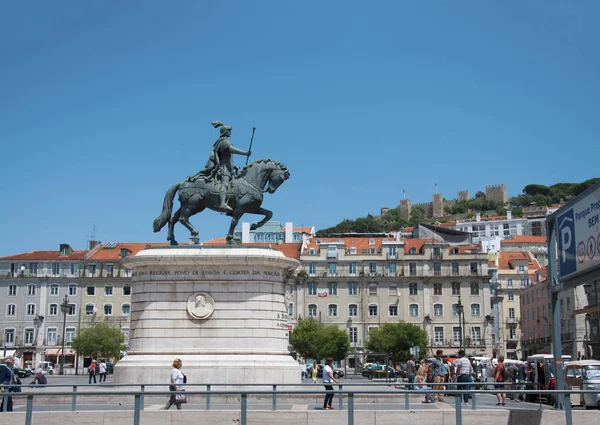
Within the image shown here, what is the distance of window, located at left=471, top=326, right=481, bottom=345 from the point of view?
75312mm

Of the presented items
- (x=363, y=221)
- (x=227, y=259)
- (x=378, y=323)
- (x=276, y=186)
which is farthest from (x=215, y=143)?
(x=363, y=221)

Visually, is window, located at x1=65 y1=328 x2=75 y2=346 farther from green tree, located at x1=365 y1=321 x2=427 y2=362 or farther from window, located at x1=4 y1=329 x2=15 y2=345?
green tree, located at x1=365 y1=321 x2=427 y2=362

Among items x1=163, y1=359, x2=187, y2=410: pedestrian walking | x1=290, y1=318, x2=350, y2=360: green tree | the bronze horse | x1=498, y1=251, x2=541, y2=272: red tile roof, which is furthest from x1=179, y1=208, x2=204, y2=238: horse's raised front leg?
x1=498, y1=251, x2=541, y2=272: red tile roof

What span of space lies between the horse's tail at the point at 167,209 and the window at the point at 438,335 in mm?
52723

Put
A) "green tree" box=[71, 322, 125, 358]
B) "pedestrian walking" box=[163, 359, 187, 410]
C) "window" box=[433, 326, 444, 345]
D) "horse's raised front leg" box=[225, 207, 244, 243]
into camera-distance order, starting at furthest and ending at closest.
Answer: "window" box=[433, 326, 444, 345] → "green tree" box=[71, 322, 125, 358] → "horse's raised front leg" box=[225, 207, 244, 243] → "pedestrian walking" box=[163, 359, 187, 410]

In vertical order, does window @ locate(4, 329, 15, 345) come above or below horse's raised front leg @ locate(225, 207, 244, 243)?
below

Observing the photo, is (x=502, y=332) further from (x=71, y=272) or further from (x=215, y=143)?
(x=215, y=143)

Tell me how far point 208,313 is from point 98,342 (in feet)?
157

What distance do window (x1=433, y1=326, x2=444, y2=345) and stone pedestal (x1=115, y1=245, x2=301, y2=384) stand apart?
52.2m

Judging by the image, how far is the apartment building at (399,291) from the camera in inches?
2975

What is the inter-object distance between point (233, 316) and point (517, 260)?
248 ft

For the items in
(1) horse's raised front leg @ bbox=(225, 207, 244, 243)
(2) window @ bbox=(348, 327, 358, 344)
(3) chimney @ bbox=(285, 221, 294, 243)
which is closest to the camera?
(1) horse's raised front leg @ bbox=(225, 207, 244, 243)

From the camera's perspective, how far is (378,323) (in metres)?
75.8

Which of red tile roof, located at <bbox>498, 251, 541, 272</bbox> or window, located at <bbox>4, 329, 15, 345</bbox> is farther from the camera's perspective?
red tile roof, located at <bbox>498, 251, 541, 272</bbox>
